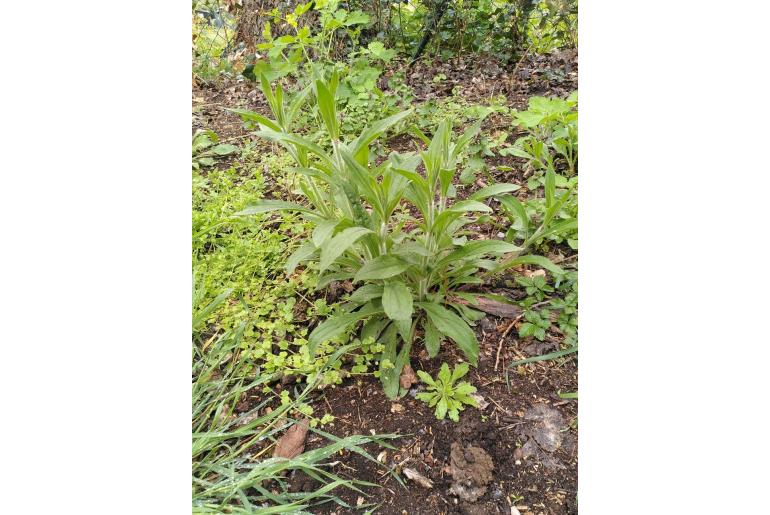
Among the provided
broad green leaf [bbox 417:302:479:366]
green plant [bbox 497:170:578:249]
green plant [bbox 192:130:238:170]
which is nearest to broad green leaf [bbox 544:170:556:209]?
green plant [bbox 497:170:578:249]

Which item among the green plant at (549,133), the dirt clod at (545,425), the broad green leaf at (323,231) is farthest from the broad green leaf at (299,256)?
the green plant at (549,133)

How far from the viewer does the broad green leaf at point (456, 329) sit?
1338mm

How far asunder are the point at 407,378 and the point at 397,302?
0.29 meters

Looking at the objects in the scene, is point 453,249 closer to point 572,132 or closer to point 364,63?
point 572,132

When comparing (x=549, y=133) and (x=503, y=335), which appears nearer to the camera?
(x=503, y=335)

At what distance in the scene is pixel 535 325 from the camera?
155cm

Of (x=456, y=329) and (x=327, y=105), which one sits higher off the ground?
(x=327, y=105)

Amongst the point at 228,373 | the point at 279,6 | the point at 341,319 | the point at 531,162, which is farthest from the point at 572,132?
the point at 279,6

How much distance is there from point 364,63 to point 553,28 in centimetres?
122

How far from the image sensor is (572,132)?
84.0 inches

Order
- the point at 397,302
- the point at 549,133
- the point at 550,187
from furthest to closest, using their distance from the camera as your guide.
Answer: the point at 549,133
the point at 550,187
the point at 397,302

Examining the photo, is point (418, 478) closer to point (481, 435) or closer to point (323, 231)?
point (481, 435)

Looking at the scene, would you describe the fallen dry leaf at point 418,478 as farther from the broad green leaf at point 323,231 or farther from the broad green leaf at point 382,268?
the broad green leaf at point 323,231

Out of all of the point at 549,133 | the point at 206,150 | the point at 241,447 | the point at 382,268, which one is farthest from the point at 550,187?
the point at 206,150
